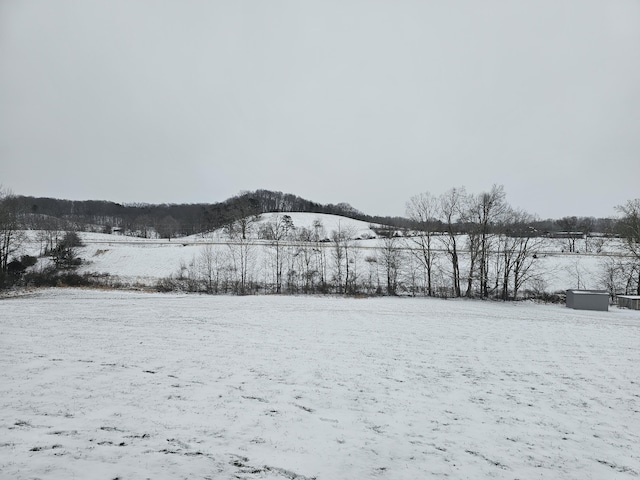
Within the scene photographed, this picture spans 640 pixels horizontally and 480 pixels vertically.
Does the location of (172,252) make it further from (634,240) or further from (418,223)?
(634,240)

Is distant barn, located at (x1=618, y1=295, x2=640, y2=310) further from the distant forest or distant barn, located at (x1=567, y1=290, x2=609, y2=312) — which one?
the distant forest

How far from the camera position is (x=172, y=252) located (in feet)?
148

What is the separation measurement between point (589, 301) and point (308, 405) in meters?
27.7

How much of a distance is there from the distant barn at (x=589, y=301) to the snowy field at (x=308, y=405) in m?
14.6

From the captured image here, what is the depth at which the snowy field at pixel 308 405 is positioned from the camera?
14.2 feet

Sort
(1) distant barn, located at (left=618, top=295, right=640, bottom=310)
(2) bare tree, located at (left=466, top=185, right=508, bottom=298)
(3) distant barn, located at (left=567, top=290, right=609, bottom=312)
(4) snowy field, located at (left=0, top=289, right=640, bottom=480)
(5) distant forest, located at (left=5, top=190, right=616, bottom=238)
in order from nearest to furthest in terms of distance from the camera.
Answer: (4) snowy field, located at (left=0, top=289, right=640, bottom=480), (3) distant barn, located at (left=567, top=290, right=609, bottom=312), (1) distant barn, located at (left=618, top=295, right=640, bottom=310), (2) bare tree, located at (left=466, top=185, right=508, bottom=298), (5) distant forest, located at (left=5, top=190, right=616, bottom=238)

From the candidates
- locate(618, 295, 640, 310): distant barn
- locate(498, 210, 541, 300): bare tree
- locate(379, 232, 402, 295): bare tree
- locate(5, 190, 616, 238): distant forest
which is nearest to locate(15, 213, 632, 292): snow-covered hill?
locate(379, 232, 402, 295): bare tree

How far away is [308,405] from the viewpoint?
6.21 meters

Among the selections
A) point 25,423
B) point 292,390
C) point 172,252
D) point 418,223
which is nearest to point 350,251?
point 418,223

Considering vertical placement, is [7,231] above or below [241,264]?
above

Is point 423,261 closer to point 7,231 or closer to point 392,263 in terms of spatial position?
point 392,263

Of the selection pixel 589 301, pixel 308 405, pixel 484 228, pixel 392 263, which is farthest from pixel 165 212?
pixel 308 405

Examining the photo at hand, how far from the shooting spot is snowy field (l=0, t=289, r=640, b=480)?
4328mm

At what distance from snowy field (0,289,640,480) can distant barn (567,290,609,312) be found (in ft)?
47.8
